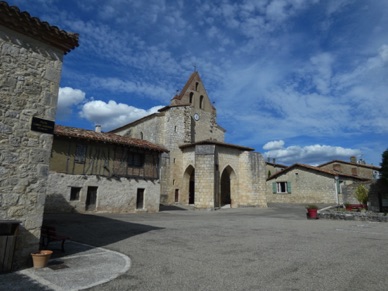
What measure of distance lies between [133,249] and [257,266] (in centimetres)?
314

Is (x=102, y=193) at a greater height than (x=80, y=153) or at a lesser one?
lesser

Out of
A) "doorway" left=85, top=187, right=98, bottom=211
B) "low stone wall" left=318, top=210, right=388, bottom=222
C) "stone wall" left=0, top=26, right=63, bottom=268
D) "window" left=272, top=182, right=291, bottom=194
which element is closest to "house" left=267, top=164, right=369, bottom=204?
"window" left=272, top=182, right=291, bottom=194

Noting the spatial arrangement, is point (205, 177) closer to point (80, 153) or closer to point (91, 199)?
point (91, 199)

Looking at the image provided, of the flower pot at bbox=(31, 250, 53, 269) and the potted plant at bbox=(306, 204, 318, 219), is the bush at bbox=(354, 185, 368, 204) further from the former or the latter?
the flower pot at bbox=(31, 250, 53, 269)

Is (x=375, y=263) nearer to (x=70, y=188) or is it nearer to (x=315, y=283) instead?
(x=315, y=283)

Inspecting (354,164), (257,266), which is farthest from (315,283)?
(354,164)

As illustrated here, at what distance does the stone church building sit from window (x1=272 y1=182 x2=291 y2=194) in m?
4.60

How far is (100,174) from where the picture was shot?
16562 mm

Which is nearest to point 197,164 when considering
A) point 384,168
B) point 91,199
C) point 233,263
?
point 91,199

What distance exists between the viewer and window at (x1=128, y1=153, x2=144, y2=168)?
1812 cm

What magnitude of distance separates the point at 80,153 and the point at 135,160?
149 inches

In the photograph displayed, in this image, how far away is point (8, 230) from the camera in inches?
189

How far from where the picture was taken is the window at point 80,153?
52.0 ft

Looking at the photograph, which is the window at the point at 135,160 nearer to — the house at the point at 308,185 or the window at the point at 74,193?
the window at the point at 74,193
